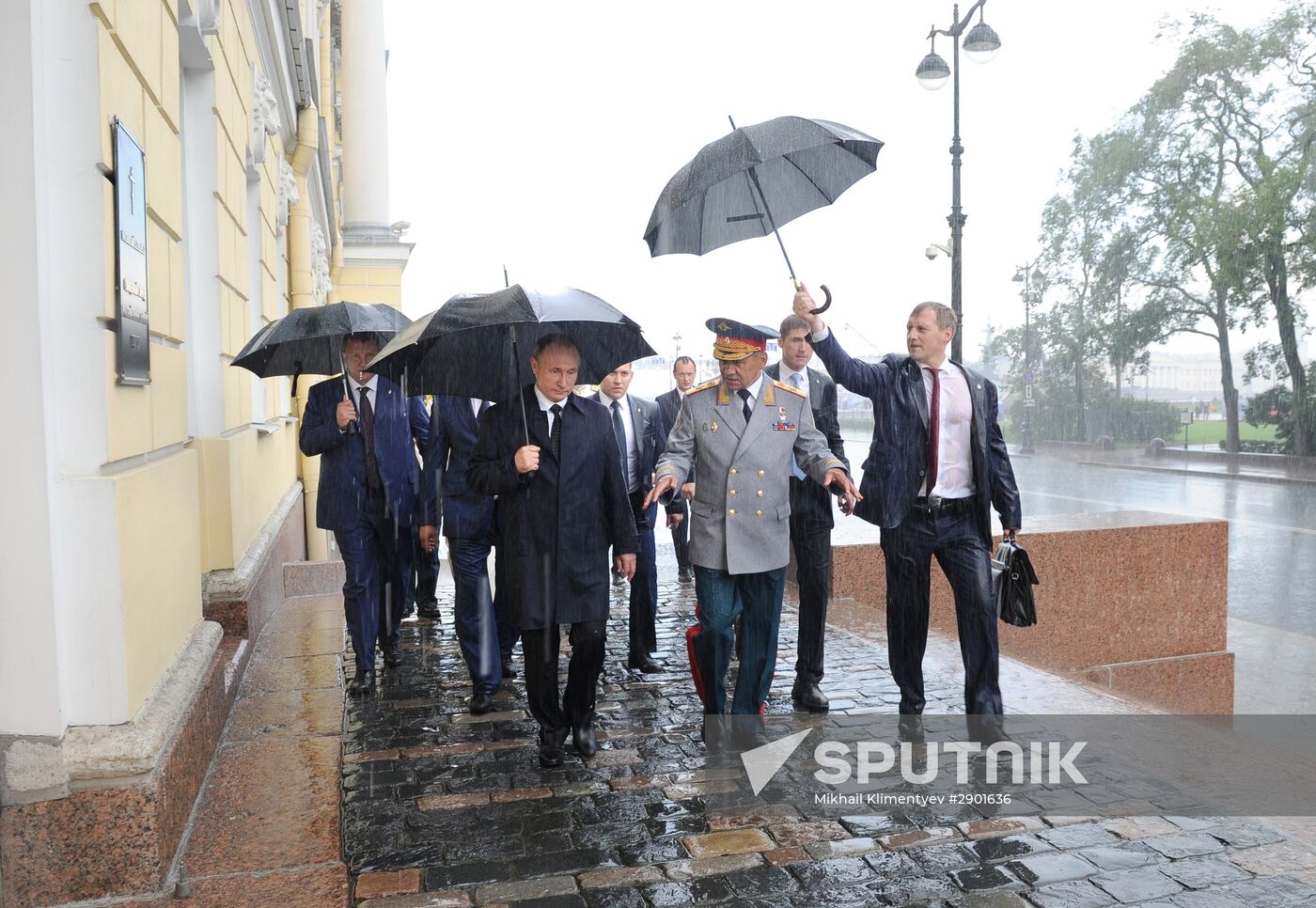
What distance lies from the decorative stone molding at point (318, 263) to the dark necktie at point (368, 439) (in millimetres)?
8164

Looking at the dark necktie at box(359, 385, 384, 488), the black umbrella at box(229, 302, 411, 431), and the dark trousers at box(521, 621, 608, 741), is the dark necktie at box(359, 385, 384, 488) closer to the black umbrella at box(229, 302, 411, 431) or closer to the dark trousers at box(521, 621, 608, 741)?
the black umbrella at box(229, 302, 411, 431)

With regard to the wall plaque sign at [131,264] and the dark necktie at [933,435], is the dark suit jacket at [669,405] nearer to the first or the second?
the dark necktie at [933,435]

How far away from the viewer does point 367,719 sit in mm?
5418

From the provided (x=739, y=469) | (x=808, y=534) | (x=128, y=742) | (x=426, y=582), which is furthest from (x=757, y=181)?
(x=426, y=582)

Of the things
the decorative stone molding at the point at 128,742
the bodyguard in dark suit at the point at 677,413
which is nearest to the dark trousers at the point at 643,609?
the bodyguard in dark suit at the point at 677,413

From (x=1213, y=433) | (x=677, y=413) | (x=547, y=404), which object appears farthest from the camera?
(x=1213, y=433)

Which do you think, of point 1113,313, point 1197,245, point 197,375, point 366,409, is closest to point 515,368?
point 366,409

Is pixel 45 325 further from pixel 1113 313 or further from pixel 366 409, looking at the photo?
pixel 1113 313

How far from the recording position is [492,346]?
487 cm

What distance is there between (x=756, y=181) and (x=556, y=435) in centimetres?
157

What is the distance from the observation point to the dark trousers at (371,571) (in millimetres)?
5883

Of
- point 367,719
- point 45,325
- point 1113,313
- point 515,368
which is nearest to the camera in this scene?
point 45,325

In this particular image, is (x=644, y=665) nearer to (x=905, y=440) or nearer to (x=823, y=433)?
(x=823, y=433)

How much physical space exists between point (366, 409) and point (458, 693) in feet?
5.29
